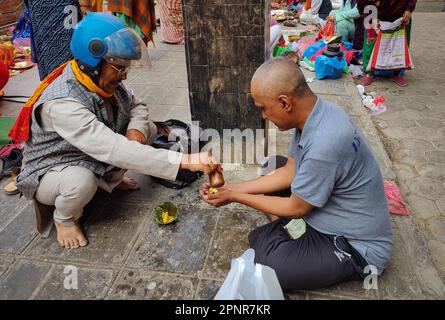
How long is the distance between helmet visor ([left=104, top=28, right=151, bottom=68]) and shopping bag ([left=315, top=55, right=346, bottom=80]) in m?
3.98

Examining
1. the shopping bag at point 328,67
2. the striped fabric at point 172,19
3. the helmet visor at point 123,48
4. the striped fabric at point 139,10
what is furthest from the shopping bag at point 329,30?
the helmet visor at point 123,48

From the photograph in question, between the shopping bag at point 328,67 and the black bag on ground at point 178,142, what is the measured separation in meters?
2.99

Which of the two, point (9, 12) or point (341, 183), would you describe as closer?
point (341, 183)

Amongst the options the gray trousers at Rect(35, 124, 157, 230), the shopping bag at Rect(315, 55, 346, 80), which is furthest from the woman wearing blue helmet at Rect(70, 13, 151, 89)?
the shopping bag at Rect(315, 55, 346, 80)

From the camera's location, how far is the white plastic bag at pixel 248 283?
1.73m

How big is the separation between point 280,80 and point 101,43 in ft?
3.75

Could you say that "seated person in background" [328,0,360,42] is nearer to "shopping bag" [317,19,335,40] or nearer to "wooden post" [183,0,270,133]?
"shopping bag" [317,19,335,40]

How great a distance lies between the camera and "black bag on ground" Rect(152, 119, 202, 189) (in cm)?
319

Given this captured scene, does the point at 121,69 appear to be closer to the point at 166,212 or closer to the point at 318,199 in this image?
the point at 166,212

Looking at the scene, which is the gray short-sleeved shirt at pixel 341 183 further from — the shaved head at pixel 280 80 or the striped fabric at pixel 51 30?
the striped fabric at pixel 51 30

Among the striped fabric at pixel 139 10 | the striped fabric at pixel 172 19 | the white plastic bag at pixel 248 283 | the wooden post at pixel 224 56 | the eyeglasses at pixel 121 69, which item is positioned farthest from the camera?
the striped fabric at pixel 172 19

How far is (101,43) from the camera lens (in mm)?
2201

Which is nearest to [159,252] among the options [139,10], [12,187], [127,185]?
[127,185]

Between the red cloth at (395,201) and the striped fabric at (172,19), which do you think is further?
the striped fabric at (172,19)
